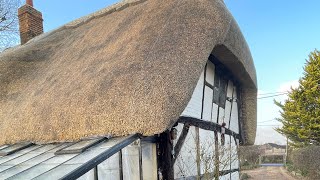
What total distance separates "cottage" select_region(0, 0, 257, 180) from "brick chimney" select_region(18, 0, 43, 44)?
2.79m

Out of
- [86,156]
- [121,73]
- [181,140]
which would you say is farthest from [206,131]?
[86,156]

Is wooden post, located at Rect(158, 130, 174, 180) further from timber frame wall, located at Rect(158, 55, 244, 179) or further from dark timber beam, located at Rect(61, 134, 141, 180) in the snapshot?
dark timber beam, located at Rect(61, 134, 141, 180)

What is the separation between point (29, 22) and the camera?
11.1 metres

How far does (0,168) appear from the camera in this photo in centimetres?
416

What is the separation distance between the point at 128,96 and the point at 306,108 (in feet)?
60.1

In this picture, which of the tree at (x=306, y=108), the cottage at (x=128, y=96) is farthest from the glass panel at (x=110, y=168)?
the tree at (x=306, y=108)

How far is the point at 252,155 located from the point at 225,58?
1902 cm

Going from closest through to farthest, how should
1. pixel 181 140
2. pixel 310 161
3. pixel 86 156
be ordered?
pixel 86 156 < pixel 181 140 < pixel 310 161

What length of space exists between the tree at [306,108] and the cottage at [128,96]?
1260 cm

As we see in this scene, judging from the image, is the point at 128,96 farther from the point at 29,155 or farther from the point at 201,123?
the point at 201,123

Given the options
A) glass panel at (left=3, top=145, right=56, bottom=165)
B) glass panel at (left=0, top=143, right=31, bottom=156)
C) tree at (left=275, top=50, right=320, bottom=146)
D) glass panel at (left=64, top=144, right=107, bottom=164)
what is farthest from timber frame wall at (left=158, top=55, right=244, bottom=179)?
tree at (left=275, top=50, right=320, bottom=146)

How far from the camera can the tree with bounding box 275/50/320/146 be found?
1903 centimetres

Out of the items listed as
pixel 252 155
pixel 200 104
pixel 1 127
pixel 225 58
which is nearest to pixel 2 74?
pixel 1 127

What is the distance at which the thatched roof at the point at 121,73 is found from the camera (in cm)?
437
